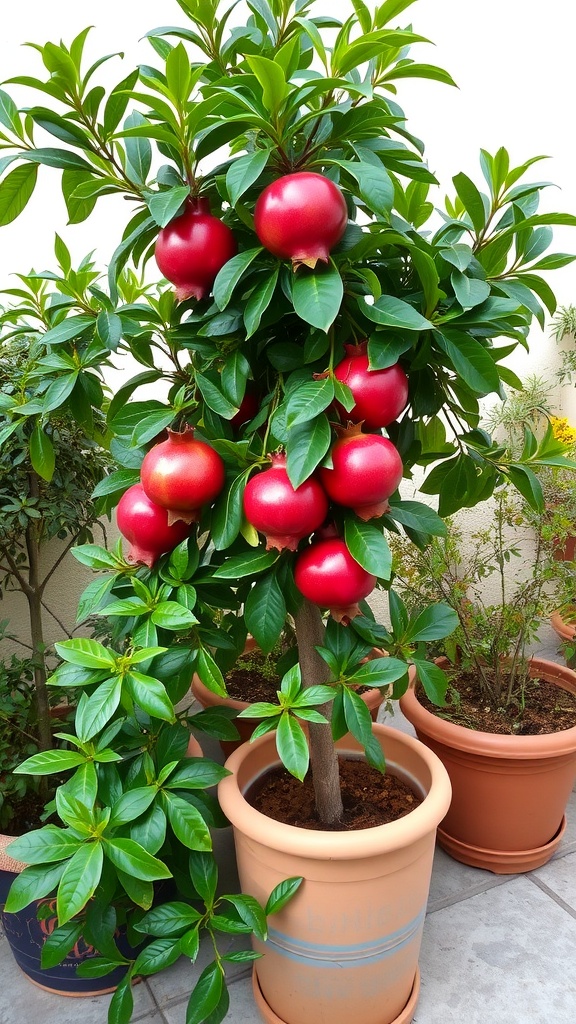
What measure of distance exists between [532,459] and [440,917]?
3.29 ft

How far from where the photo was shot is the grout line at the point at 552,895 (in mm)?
1440

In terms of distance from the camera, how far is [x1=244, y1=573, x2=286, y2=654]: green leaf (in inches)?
33.9

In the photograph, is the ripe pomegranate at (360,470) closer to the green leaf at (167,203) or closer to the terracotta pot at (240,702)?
the green leaf at (167,203)

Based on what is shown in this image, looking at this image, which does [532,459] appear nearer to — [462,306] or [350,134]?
[462,306]

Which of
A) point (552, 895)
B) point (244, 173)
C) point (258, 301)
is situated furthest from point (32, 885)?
point (552, 895)

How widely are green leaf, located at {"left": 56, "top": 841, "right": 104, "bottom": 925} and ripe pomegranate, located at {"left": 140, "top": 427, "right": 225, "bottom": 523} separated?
17.3 inches

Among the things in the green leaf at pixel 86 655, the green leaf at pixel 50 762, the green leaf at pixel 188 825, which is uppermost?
the green leaf at pixel 86 655

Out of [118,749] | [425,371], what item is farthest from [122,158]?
[118,749]

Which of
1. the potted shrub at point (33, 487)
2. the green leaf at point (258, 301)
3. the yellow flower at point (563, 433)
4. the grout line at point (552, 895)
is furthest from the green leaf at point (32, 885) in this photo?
the yellow flower at point (563, 433)

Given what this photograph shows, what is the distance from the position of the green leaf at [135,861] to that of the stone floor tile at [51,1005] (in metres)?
0.60

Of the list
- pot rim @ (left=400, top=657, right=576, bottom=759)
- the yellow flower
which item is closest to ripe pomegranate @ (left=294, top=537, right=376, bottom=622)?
pot rim @ (left=400, top=657, right=576, bottom=759)

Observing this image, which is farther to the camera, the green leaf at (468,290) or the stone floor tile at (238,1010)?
the stone floor tile at (238,1010)

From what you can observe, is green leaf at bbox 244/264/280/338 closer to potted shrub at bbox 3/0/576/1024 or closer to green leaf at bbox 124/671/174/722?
potted shrub at bbox 3/0/576/1024

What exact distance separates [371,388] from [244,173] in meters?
0.26
